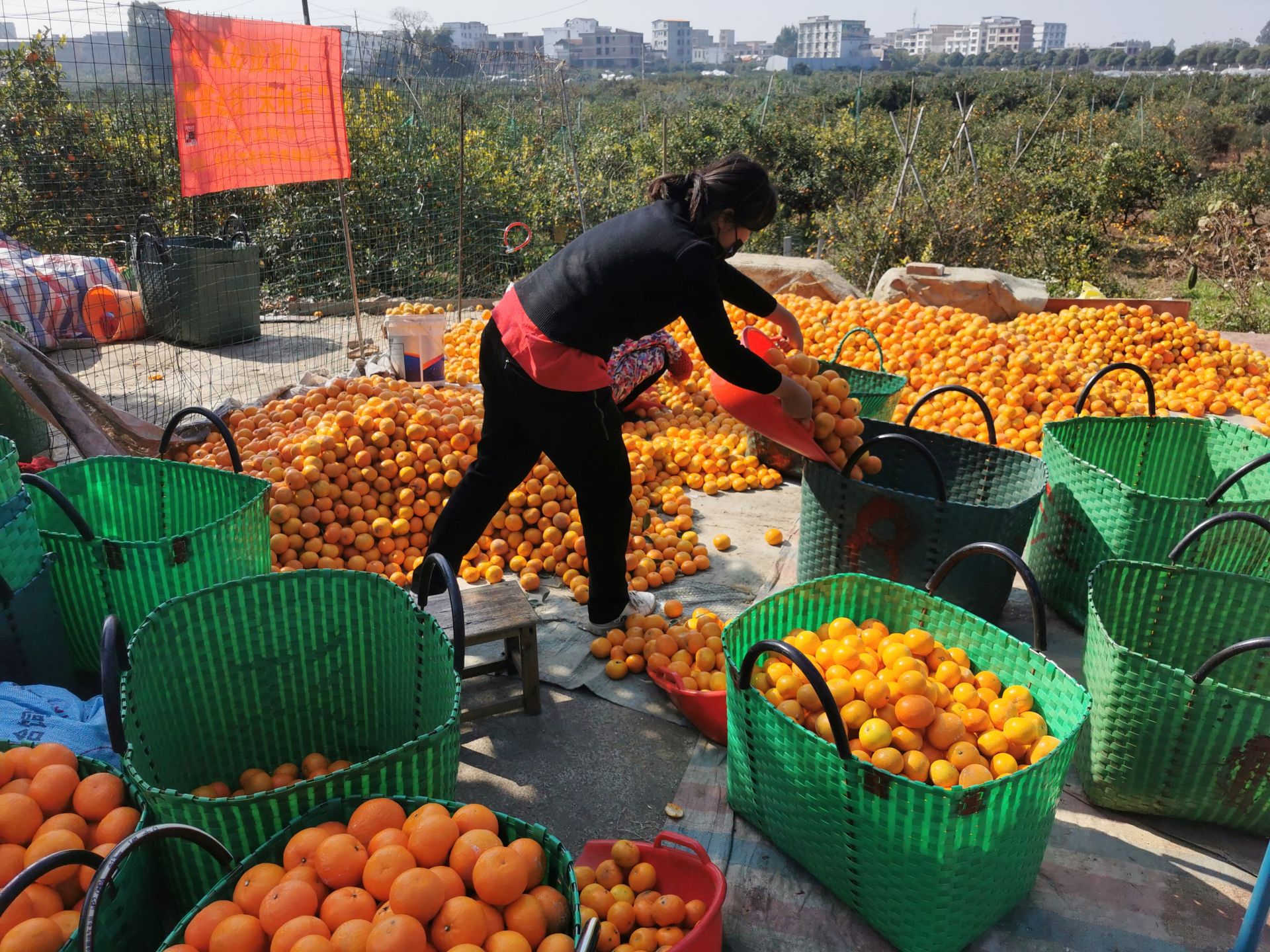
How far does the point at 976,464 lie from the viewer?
12.8 ft

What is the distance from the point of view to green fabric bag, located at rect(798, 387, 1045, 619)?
129 inches

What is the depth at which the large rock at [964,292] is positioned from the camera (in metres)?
7.77

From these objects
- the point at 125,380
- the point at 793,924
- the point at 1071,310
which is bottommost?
the point at 793,924

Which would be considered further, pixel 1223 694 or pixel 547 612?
pixel 547 612

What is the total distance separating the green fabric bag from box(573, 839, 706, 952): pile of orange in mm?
1742

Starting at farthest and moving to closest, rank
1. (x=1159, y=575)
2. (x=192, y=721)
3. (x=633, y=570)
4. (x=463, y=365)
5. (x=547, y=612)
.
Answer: (x=463, y=365) → (x=633, y=570) → (x=547, y=612) → (x=1159, y=575) → (x=192, y=721)

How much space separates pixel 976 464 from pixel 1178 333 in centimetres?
415

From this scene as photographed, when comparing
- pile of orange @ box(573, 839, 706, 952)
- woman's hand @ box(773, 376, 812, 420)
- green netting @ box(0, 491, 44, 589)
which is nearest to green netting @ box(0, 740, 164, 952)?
pile of orange @ box(573, 839, 706, 952)

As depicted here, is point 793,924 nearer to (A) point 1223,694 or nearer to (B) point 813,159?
(A) point 1223,694

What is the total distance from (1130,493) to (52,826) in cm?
351

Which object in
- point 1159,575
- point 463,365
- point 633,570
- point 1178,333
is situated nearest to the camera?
point 1159,575

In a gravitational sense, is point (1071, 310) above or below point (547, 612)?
above

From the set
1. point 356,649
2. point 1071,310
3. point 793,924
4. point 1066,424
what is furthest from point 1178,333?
point 356,649

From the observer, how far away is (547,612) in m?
3.72
